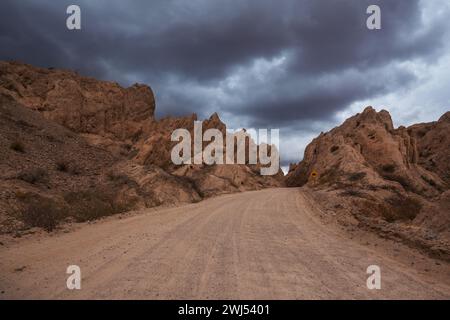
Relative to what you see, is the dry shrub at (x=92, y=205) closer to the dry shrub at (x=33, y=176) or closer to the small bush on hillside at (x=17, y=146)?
the dry shrub at (x=33, y=176)

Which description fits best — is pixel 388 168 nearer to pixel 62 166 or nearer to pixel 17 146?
pixel 62 166

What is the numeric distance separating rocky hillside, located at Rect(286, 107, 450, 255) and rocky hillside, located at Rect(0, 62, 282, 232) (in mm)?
9995

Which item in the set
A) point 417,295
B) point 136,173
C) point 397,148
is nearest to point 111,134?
point 136,173

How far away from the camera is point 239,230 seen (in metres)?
12.8

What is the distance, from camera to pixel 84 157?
2894cm

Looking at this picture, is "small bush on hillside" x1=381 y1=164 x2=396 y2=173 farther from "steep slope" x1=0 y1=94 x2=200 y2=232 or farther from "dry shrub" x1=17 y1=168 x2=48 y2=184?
"dry shrub" x1=17 y1=168 x2=48 y2=184

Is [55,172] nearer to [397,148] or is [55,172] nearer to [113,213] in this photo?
[113,213]

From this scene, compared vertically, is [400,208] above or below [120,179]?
below

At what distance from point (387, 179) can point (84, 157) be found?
89.1 feet

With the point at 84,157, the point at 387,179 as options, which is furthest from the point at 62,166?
the point at 387,179

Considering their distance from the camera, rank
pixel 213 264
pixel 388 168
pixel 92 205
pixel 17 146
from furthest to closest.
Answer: pixel 388 168 → pixel 17 146 → pixel 92 205 → pixel 213 264

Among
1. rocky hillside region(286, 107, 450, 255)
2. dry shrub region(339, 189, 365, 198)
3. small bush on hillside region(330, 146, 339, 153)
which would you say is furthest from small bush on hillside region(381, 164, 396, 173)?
dry shrub region(339, 189, 365, 198)

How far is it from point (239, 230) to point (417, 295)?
7.02 meters

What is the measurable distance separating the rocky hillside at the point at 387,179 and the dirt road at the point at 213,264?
2.21 m
